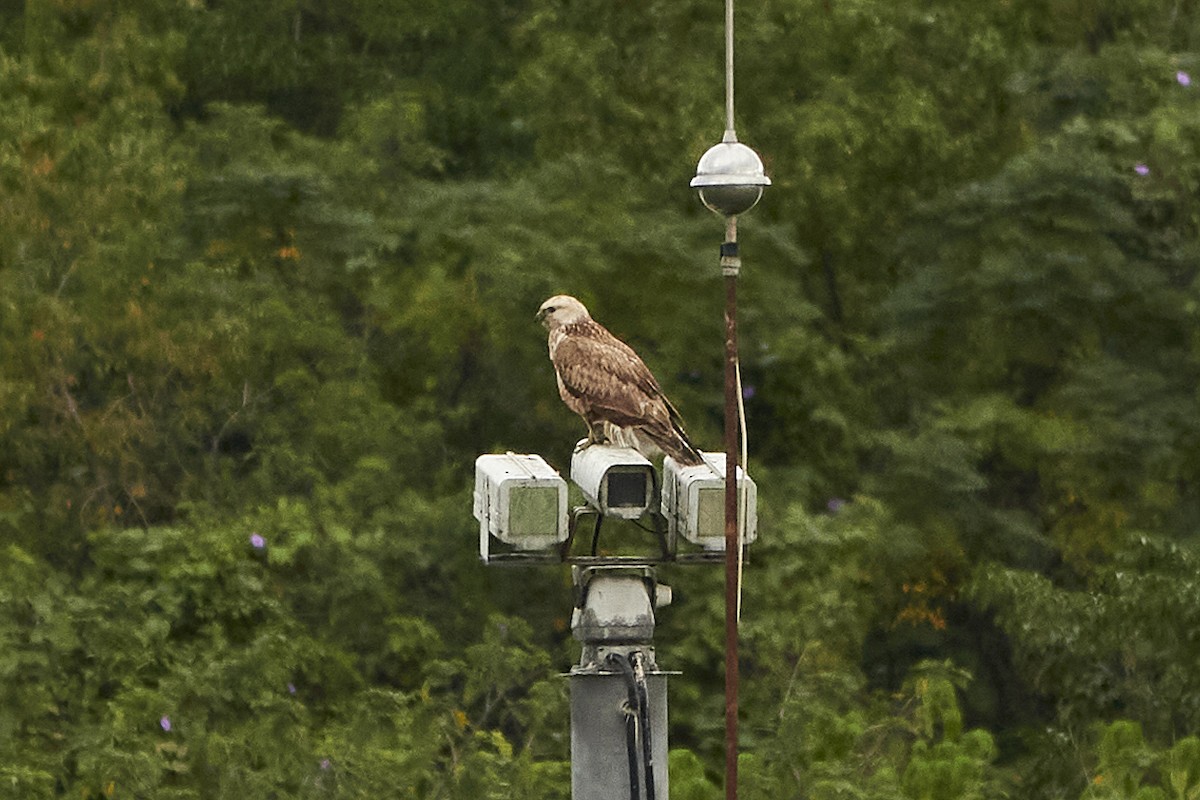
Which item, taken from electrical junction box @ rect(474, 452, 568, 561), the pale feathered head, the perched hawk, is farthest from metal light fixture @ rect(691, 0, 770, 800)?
the pale feathered head

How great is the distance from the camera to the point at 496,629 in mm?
11344

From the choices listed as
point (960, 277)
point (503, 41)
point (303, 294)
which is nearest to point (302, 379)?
point (303, 294)

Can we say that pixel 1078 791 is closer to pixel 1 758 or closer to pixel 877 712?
pixel 877 712

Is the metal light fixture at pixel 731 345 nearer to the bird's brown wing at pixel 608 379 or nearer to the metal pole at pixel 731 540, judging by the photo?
the metal pole at pixel 731 540

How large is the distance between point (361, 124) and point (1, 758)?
546 cm

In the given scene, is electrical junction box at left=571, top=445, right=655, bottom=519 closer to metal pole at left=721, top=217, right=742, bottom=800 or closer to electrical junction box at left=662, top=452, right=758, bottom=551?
electrical junction box at left=662, top=452, right=758, bottom=551

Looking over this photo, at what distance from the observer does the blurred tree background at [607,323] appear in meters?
11.8

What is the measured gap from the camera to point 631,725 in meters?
4.63

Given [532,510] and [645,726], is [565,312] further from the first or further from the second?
[645,726]

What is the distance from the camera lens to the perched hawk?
5801 mm

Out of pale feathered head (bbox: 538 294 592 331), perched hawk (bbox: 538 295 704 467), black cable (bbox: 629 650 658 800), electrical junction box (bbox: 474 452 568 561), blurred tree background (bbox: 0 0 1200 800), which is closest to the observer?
black cable (bbox: 629 650 658 800)

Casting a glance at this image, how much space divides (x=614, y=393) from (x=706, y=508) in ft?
4.28

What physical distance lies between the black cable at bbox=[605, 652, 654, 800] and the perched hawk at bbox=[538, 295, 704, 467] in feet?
2.66

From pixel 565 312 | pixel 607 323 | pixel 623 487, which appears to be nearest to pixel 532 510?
pixel 623 487
